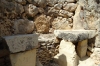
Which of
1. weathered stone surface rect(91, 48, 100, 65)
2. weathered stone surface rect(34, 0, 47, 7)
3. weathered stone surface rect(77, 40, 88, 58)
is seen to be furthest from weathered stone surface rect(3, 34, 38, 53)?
weathered stone surface rect(91, 48, 100, 65)

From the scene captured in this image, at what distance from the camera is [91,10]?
3.58m

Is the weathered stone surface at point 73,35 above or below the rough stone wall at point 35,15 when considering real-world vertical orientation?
below

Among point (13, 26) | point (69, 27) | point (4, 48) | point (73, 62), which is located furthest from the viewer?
point (69, 27)

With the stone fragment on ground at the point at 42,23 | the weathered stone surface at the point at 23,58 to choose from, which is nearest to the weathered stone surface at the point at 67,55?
the stone fragment on ground at the point at 42,23

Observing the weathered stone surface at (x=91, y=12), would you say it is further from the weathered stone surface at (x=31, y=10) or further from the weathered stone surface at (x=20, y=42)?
the weathered stone surface at (x=20, y=42)

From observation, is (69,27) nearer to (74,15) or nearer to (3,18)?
(74,15)

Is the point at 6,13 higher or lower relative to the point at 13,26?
higher

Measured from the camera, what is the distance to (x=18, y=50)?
198 cm

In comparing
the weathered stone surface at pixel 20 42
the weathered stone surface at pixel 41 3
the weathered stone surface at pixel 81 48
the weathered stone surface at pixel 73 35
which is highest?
the weathered stone surface at pixel 41 3

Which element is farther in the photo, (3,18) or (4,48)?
(3,18)

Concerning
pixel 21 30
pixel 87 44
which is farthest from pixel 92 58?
pixel 21 30

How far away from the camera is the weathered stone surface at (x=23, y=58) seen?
2017mm

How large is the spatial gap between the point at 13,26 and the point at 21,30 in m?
0.29

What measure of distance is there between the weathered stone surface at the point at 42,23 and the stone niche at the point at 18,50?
66.9 inches
